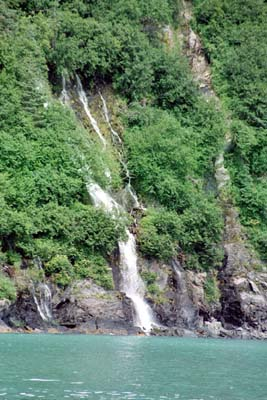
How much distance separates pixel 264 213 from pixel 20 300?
18.7 meters

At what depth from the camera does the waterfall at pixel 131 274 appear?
110ft

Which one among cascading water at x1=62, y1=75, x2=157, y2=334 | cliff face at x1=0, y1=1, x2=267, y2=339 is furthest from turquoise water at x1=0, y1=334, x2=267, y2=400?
cascading water at x1=62, y1=75, x2=157, y2=334

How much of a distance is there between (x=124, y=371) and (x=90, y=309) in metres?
14.0

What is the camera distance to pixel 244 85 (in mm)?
48594

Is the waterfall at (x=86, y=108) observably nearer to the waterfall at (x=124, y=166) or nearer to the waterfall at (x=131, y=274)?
the waterfall at (x=124, y=166)

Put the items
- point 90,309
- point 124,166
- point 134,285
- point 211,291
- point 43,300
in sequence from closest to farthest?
point 43,300 → point 90,309 → point 134,285 → point 211,291 → point 124,166

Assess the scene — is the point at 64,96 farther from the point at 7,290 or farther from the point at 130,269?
the point at 7,290

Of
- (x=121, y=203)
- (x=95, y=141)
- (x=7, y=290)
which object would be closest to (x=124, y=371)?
(x=7, y=290)

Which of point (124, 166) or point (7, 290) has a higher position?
point (124, 166)

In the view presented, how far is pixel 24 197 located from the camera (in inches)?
1303

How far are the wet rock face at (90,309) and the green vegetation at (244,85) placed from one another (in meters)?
12.4

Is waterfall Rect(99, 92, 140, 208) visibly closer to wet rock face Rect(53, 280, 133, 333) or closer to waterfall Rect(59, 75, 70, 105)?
waterfall Rect(59, 75, 70, 105)

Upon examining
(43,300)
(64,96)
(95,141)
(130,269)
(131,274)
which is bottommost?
(43,300)

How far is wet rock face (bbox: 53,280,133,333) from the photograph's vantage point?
1206 inches
